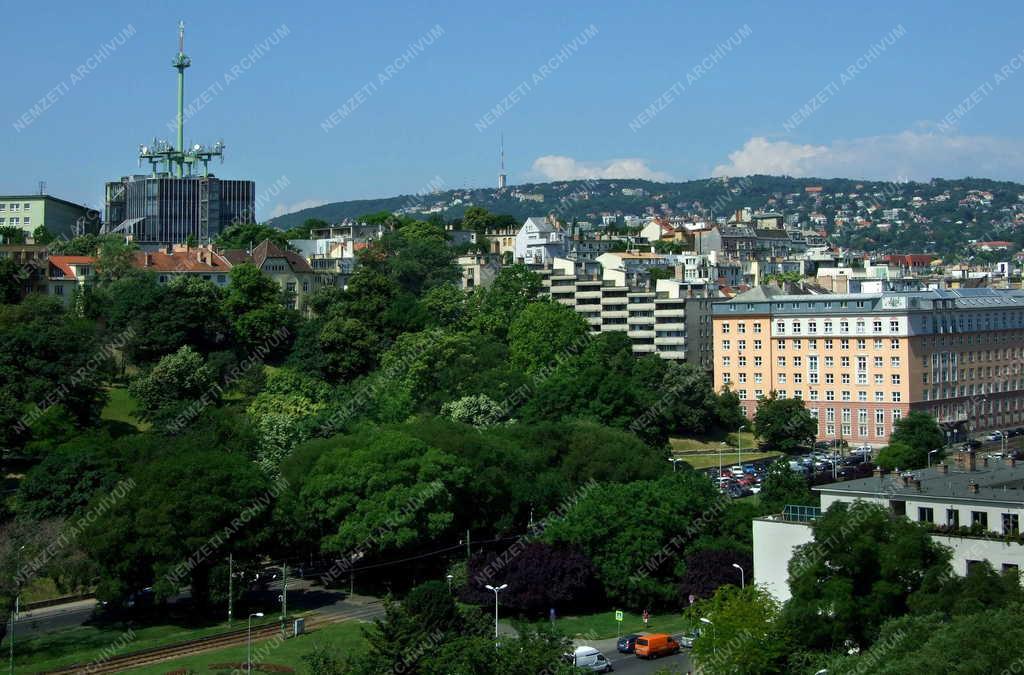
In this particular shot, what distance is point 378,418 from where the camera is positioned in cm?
6281

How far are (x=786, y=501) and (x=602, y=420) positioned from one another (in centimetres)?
2048

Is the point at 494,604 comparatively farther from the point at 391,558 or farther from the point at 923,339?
the point at 923,339

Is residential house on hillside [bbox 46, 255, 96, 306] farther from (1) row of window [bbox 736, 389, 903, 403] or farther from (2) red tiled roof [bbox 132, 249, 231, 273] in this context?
(1) row of window [bbox 736, 389, 903, 403]

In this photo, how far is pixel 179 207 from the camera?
11550 centimetres

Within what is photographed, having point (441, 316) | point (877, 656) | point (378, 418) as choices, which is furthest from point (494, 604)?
point (441, 316)

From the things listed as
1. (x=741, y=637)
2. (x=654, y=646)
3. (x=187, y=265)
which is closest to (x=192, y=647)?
(x=654, y=646)

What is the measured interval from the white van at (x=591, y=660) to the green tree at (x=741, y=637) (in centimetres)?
280

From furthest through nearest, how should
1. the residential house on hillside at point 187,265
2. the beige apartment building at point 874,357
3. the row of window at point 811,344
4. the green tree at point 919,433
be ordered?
the residential house on hillside at point 187,265, the row of window at point 811,344, the beige apartment building at point 874,357, the green tree at point 919,433

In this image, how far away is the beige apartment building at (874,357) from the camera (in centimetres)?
7706

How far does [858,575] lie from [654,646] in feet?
23.7

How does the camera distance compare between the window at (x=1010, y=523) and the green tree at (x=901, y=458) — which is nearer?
the window at (x=1010, y=523)

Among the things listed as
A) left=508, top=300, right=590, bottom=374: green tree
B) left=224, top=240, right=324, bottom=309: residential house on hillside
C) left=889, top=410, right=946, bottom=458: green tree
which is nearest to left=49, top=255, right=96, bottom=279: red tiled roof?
left=224, top=240, right=324, bottom=309: residential house on hillside

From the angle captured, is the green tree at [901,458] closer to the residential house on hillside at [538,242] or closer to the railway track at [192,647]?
the railway track at [192,647]

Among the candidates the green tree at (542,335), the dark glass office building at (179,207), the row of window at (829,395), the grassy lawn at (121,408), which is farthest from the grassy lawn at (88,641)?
the dark glass office building at (179,207)
